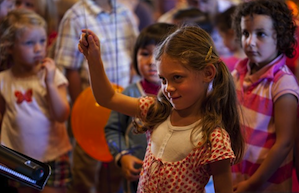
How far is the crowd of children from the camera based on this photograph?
101 cm

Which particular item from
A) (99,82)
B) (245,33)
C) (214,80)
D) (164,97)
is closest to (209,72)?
(214,80)

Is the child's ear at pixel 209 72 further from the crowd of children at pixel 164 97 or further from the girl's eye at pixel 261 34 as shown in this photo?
the girl's eye at pixel 261 34

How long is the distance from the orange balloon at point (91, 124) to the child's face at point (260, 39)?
1.51 feet

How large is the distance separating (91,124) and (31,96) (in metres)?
0.24

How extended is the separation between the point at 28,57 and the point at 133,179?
586mm

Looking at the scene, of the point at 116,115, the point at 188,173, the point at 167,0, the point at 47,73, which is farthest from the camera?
the point at 167,0

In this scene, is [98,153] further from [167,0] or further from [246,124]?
[167,0]

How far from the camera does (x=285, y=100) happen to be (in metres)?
1.25

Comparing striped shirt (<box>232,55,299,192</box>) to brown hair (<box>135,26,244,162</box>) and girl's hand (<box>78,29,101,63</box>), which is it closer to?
brown hair (<box>135,26,244,162</box>)

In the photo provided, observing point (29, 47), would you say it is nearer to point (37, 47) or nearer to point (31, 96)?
point (37, 47)

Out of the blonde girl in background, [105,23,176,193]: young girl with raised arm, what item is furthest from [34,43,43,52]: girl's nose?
the blonde girl in background

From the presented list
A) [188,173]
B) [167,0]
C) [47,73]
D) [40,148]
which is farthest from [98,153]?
[167,0]

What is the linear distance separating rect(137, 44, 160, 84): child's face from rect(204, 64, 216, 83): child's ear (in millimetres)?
466

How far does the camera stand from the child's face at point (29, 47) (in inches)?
62.5
